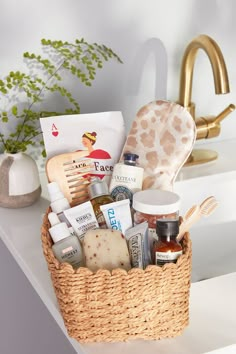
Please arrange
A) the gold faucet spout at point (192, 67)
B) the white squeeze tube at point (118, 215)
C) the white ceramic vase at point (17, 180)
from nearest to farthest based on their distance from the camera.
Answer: the white squeeze tube at point (118, 215) → the white ceramic vase at point (17, 180) → the gold faucet spout at point (192, 67)

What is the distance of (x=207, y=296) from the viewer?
86cm

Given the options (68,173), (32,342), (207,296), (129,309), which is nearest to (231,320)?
(207,296)

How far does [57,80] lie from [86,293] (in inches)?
25.3

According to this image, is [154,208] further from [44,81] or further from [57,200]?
[44,81]

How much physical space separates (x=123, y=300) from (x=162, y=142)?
1.14 ft

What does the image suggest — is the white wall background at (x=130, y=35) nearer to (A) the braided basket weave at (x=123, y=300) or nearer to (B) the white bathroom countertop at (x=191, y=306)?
(B) the white bathroom countertop at (x=191, y=306)

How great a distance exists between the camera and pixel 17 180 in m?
1.10

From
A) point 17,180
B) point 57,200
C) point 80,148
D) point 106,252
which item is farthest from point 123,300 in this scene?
point 17,180

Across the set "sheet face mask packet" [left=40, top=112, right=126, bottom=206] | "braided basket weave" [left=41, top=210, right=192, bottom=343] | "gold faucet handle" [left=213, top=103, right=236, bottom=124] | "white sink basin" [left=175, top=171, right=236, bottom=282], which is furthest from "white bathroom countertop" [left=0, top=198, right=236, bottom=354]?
"gold faucet handle" [left=213, top=103, right=236, bottom=124]

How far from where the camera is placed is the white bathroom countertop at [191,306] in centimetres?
74

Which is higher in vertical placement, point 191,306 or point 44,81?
point 44,81

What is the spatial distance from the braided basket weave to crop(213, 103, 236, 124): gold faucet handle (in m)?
0.64

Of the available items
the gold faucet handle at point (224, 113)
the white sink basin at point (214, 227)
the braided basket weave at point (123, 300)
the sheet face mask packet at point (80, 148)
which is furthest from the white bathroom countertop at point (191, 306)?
the gold faucet handle at point (224, 113)

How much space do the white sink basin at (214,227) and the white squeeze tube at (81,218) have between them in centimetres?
45
